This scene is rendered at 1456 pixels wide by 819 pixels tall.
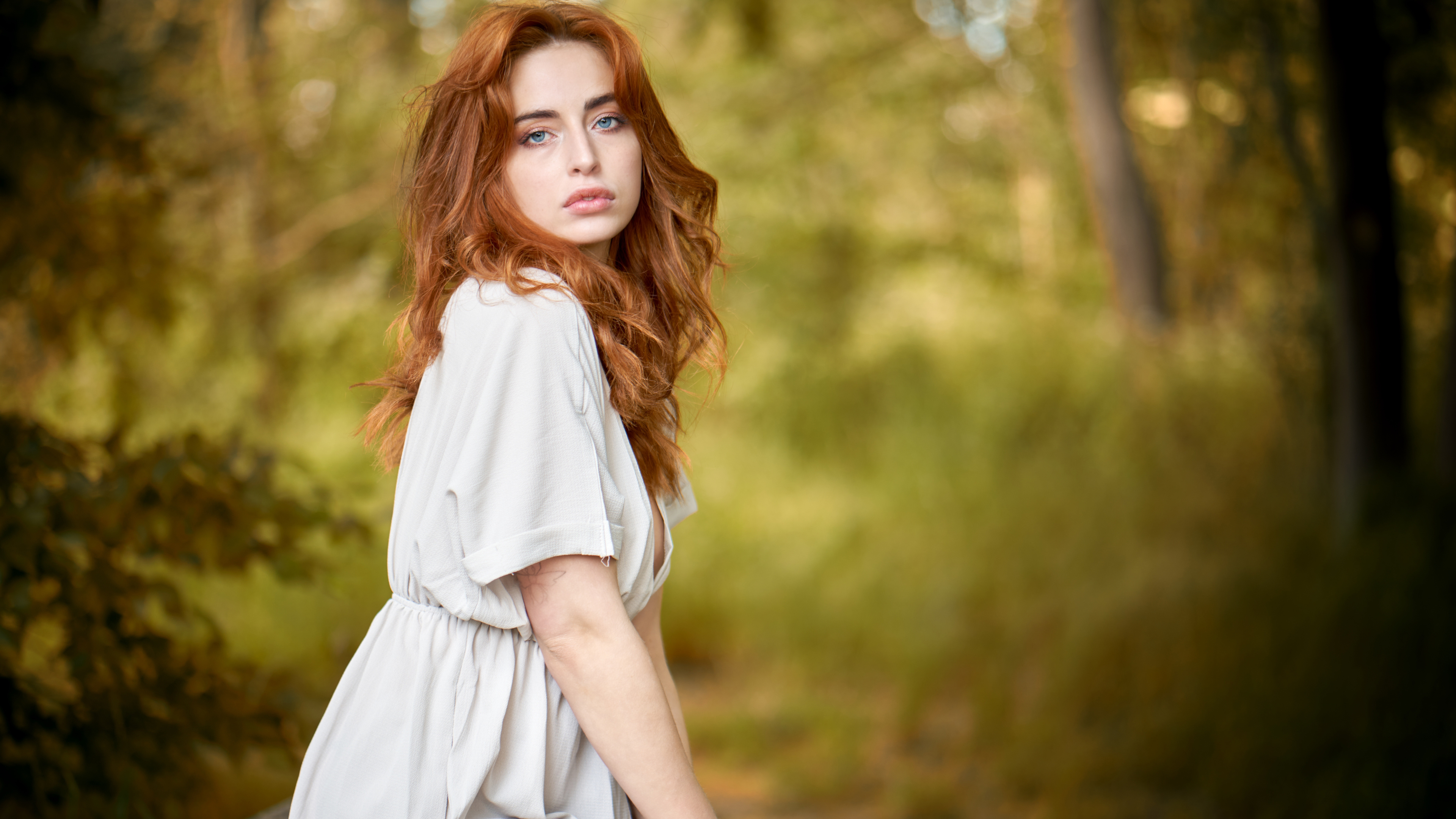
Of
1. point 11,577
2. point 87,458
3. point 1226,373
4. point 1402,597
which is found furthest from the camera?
point 1226,373

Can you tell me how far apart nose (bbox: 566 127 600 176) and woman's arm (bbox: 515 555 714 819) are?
0.41 m

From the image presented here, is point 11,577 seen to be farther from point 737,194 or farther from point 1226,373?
point 737,194

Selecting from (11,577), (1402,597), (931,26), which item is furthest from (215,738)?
(931,26)

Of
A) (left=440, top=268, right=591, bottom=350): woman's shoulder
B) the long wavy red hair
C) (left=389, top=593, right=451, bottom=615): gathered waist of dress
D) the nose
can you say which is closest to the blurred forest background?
the long wavy red hair

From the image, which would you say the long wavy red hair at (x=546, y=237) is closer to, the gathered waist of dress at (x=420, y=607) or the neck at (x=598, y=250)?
the neck at (x=598, y=250)

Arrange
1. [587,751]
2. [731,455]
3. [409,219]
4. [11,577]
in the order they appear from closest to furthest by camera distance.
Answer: [587,751] → [409,219] → [11,577] → [731,455]

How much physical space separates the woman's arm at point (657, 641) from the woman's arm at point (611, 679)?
0.75 feet

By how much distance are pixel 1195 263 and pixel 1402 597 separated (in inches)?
139

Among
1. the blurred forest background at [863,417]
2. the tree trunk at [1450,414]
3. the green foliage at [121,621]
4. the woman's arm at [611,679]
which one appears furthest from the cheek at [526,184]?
the tree trunk at [1450,414]

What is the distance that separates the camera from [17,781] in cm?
173

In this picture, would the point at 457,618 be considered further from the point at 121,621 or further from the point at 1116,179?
the point at 1116,179

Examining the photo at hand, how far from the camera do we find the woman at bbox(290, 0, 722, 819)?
1.04 metres

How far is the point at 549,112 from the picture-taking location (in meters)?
1.19

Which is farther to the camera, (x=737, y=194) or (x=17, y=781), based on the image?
(x=737, y=194)
